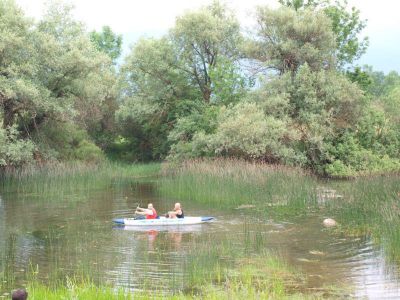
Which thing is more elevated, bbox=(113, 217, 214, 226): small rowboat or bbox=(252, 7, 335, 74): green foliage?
bbox=(252, 7, 335, 74): green foliage

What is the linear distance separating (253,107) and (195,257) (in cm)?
1952

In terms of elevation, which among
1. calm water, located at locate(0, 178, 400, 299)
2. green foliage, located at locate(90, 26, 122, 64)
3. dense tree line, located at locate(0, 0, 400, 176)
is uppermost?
green foliage, located at locate(90, 26, 122, 64)

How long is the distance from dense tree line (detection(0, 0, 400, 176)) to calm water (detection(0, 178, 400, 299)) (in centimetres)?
962

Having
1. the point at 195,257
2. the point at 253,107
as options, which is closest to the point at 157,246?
the point at 195,257

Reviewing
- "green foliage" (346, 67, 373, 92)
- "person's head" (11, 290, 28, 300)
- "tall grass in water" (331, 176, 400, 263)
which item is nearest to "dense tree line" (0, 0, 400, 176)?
"green foliage" (346, 67, 373, 92)

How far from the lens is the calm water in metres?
11.5

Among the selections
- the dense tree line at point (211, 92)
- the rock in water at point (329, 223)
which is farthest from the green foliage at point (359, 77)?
the rock in water at point (329, 223)

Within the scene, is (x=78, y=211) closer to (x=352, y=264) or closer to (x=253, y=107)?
(x=352, y=264)

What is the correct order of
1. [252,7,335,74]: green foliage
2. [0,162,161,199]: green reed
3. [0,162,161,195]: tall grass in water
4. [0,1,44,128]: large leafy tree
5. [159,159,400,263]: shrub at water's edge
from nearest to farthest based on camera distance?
[159,159,400,263]: shrub at water's edge → [0,162,161,199]: green reed → [0,162,161,195]: tall grass in water → [0,1,44,128]: large leafy tree → [252,7,335,74]: green foliage

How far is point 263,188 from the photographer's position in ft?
71.3

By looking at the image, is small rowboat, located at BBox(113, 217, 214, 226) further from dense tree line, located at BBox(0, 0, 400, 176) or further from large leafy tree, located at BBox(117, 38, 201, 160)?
large leafy tree, located at BBox(117, 38, 201, 160)

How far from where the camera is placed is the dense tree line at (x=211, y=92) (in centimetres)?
3056

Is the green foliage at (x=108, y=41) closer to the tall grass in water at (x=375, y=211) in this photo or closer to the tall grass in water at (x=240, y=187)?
the tall grass in water at (x=240, y=187)

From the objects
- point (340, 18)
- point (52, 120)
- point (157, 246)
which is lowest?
point (157, 246)
